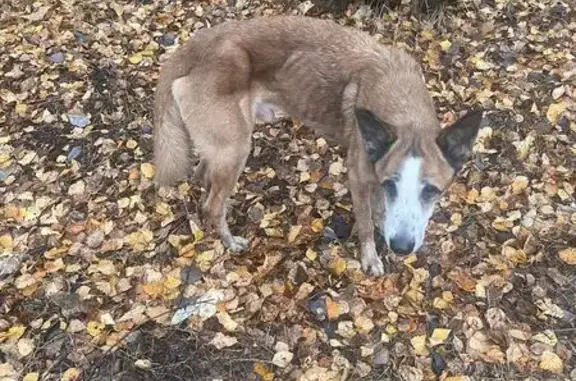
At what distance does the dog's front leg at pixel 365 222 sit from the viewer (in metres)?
3.81

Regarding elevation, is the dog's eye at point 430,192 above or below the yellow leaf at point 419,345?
above

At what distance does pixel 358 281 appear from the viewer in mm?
4031

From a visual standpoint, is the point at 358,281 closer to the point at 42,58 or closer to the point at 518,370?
the point at 518,370

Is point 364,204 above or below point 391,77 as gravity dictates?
below

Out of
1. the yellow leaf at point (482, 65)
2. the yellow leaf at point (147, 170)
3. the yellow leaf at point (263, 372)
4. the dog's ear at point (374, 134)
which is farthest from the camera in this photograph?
the yellow leaf at point (482, 65)

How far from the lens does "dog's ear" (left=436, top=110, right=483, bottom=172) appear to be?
3040 millimetres

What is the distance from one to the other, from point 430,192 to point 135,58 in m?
3.61

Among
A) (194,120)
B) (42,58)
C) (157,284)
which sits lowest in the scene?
(157,284)

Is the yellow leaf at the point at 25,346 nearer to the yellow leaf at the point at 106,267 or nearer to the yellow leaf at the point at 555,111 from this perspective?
the yellow leaf at the point at 106,267

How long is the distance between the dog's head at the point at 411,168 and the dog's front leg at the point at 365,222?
45 cm

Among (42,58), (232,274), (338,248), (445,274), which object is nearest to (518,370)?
(445,274)

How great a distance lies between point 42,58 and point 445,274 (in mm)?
4331

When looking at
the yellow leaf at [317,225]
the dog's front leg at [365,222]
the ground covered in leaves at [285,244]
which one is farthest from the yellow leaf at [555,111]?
the yellow leaf at [317,225]

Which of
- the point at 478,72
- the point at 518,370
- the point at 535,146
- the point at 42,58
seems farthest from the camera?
the point at 42,58
